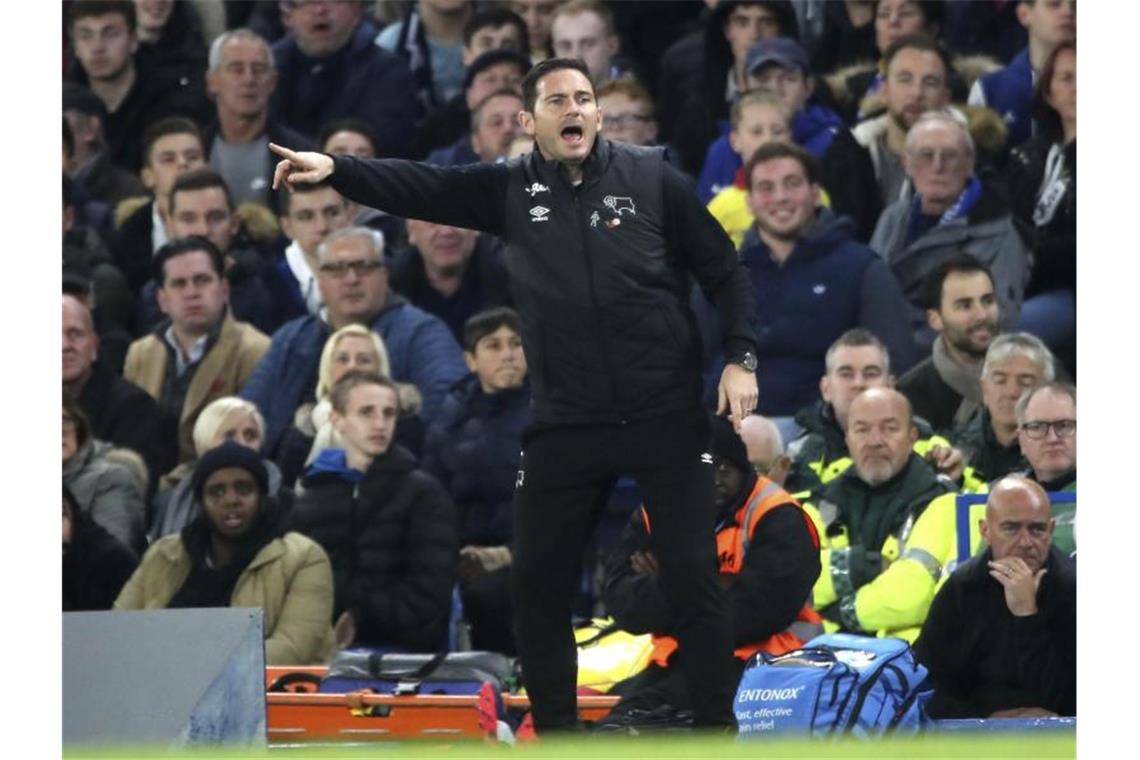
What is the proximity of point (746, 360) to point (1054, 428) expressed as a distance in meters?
3.31

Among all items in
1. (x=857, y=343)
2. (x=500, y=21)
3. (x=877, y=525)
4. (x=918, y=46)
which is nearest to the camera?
(x=877, y=525)

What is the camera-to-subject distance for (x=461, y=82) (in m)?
13.9

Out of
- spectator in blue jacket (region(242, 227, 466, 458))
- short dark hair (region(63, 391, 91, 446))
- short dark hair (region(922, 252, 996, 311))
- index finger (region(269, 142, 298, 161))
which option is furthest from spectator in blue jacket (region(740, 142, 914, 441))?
index finger (region(269, 142, 298, 161))

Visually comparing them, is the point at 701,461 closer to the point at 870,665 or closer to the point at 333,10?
the point at 870,665

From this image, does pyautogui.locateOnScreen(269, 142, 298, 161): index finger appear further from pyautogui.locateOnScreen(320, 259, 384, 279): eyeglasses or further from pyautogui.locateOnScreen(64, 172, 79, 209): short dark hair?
pyautogui.locateOnScreen(64, 172, 79, 209): short dark hair

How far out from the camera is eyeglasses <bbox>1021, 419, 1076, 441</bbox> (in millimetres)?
10039

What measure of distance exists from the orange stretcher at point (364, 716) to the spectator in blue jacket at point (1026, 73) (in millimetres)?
4535

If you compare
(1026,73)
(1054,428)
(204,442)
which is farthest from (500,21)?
(1054,428)

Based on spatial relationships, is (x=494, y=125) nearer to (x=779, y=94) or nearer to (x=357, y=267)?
(x=357, y=267)

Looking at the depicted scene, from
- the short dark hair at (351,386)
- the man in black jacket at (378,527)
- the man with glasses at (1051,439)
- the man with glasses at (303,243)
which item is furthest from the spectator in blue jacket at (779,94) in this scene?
the man with glasses at (1051,439)

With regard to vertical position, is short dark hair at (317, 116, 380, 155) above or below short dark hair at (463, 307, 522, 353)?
above

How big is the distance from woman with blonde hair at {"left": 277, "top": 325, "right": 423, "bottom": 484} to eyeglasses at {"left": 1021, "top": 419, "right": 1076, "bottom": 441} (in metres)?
3.15

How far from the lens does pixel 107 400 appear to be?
12516mm
